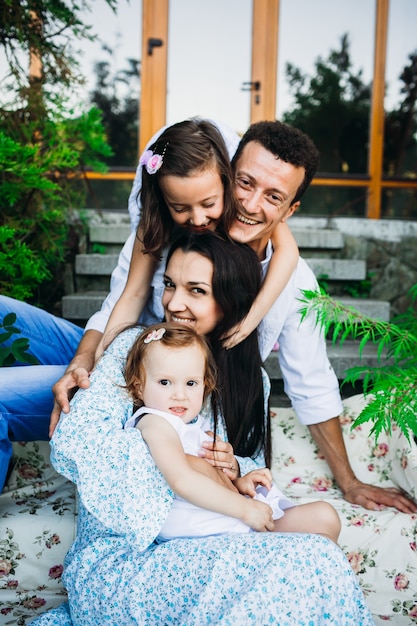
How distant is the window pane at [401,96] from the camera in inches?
240

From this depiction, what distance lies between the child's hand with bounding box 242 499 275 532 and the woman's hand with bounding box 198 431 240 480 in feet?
0.70

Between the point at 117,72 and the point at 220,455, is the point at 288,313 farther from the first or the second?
the point at 117,72

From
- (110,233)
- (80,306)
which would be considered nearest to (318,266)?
(110,233)

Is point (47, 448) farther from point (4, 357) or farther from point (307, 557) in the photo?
point (307, 557)

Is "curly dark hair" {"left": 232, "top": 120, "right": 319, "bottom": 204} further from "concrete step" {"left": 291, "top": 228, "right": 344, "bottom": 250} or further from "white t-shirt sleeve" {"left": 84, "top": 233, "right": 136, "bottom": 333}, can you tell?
"concrete step" {"left": 291, "top": 228, "right": 344, "bottom": 250}

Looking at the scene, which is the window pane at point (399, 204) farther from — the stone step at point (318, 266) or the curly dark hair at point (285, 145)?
the curly dark hair at point (285, 145)

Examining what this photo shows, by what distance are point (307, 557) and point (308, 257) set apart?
372 cm

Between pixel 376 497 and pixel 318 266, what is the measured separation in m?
2.49

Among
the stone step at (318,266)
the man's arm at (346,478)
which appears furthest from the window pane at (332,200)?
the man's arm at (346,478)

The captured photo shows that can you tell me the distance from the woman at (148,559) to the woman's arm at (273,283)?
0.98 ft

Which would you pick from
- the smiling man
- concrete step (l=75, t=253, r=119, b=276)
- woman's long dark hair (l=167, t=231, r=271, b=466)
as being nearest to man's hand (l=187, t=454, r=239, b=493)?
woman's long dark hair (l=167, t=231, r=271, b=466)

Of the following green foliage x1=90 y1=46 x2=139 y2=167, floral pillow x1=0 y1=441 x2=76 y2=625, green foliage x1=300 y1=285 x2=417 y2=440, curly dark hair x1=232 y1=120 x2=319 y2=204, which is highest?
green foliage x1=90 y1=46 x2=139 y2=167

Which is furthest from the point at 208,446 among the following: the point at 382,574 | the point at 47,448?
the point at 47,448

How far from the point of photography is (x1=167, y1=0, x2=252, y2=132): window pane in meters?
6.15
